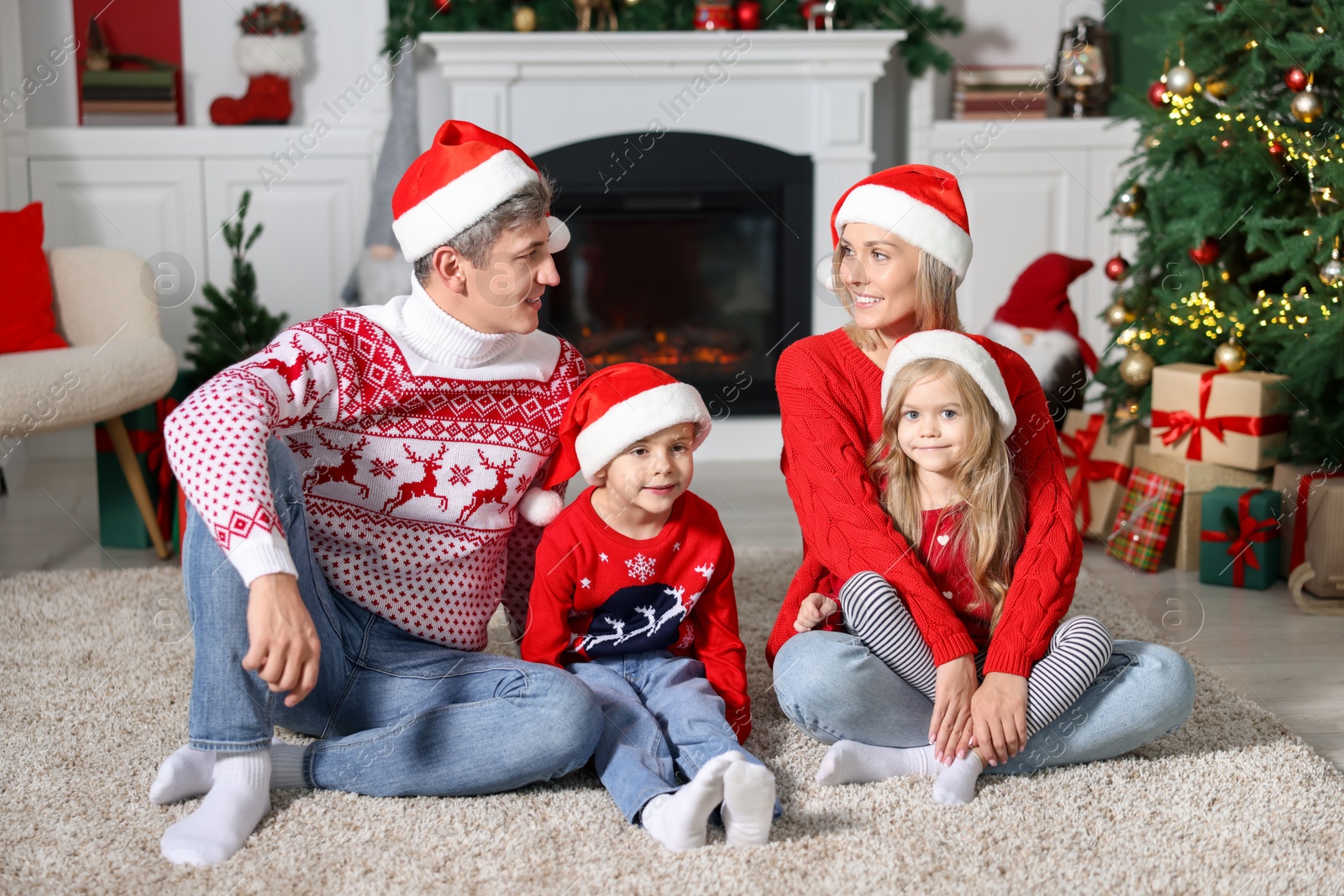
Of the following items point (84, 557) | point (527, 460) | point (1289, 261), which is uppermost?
point (1289, 261)

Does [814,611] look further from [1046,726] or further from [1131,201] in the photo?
[1131,201]

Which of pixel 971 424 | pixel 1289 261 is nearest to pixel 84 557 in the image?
pixel 971 424

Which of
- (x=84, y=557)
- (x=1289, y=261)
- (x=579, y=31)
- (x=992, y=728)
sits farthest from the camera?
(x=579, y=31)

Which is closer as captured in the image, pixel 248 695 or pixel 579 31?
pixel 248 695

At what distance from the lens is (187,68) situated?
3.71m

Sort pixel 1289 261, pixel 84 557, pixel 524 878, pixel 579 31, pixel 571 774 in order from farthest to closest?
pixel 579 31
pixel 84 557
pixel 1289 261
pixel 571 774
pixel 524 878

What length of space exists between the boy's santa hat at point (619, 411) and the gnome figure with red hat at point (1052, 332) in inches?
60.3

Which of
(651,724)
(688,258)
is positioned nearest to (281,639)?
(651,724)

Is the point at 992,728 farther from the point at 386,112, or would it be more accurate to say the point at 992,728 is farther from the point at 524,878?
the point at 386,112

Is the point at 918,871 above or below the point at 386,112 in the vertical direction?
below

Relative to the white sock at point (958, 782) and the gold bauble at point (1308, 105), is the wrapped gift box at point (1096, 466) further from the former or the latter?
the white sock at point (958, 782)

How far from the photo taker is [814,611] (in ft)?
5.09

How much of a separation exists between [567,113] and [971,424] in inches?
96.0

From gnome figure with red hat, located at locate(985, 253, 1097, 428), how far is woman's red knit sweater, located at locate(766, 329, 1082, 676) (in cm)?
123
